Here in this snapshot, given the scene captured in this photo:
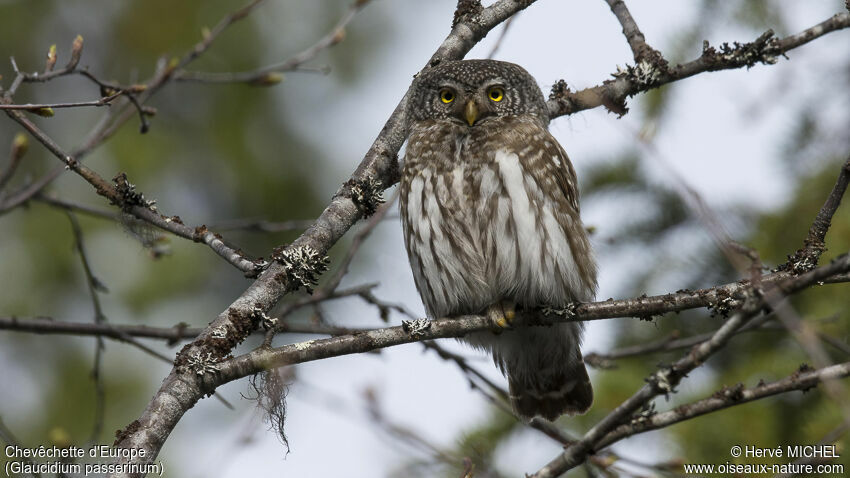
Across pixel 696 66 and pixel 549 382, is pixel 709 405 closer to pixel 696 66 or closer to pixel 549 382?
pixel 696 66

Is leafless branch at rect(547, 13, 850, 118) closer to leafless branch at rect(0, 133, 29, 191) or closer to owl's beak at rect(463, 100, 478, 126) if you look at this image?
owl's beak at rect(463, 100, 478, 126)

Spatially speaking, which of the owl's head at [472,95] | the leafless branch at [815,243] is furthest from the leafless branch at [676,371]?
the owl's head at [472,95]

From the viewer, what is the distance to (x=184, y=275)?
22.7 ft

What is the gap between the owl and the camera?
374 centimetres

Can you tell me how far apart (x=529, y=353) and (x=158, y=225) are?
77.7 inches

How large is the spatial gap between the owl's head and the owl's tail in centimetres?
113

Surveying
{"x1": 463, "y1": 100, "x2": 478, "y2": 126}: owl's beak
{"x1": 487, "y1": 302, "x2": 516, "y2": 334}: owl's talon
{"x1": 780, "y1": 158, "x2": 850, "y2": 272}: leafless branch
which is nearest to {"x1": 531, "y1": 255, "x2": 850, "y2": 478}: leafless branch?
{"x1": 780, "y1": 158, "x2": 850, "y2": 272}: leafless branch

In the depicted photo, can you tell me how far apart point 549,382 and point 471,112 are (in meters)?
1.37

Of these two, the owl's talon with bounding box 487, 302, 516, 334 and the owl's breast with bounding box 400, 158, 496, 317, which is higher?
the owl's breast with bounding box 400, 158, 496, 317

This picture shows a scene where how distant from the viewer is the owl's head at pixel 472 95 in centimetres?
422

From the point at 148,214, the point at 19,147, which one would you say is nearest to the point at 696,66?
the point at 148,214

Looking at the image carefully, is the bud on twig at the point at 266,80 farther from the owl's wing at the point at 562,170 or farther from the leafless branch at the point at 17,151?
the owl's wing at the point at 562,170

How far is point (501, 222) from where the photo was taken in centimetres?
374

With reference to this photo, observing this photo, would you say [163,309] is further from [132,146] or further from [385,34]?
[385,34]
